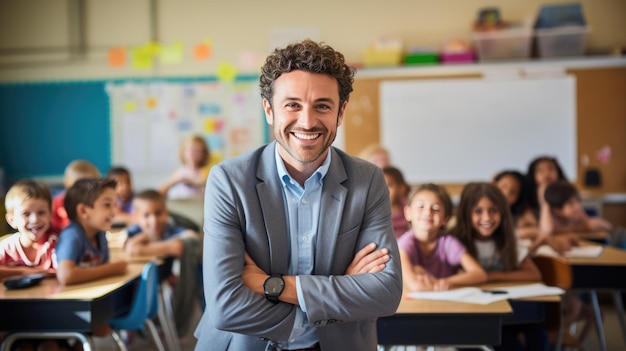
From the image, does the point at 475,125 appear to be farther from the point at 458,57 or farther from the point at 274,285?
the point at 274,285

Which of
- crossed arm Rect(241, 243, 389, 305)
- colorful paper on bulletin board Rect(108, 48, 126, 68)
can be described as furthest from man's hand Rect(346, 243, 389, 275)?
colorful paper on bulletin board Rect(108, 48, 126, 68)

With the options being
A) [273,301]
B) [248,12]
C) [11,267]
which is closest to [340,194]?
[273,301]

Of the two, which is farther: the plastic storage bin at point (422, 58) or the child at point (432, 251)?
the plastic storage bin at point (422, 58)

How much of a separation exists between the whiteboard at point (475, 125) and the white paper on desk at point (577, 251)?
8.50 feet

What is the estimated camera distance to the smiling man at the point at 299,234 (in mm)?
1872

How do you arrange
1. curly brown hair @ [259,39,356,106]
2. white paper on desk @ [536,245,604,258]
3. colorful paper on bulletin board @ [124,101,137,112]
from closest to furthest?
curly brown hair @ [259,39,356,106]
white paper on desk @ [536,245,604,258]
colorful paper on bulletin board @ [124,101,137,112]

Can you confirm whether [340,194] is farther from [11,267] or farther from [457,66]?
[457,66]

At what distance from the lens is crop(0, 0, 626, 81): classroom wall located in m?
6.48

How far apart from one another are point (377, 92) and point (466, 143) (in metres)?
0.96

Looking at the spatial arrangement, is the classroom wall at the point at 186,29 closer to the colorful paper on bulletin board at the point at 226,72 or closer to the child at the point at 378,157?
the colorful paper on bulletin board at the point at 226,72

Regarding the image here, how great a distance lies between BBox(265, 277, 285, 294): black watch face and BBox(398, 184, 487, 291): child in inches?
40.5

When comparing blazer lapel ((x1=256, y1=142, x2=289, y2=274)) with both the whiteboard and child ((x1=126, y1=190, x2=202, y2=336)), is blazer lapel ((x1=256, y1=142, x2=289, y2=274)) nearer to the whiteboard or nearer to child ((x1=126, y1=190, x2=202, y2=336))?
child ((x1=126, y1=190, x2=202, y2=336))

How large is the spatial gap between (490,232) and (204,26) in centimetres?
435

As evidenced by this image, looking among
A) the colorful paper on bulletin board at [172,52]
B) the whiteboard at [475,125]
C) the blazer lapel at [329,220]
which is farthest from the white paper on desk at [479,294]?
the colorful paper on bulletin board at [172,52]
